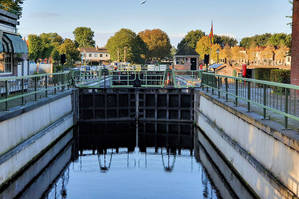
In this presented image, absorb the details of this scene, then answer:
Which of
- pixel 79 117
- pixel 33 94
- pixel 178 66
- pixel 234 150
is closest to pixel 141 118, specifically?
pixel 79 117

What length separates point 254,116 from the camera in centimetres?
1217

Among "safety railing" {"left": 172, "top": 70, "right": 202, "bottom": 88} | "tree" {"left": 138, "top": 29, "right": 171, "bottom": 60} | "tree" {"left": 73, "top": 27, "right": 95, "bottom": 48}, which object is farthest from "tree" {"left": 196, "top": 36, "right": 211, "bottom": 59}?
"safety railing" {"left": 172, "top": 70, "right": 202, "bottom": 88}

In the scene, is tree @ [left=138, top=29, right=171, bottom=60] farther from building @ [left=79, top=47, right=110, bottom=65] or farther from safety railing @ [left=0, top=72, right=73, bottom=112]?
safety railing @ [left=0, top=72, right=73, bottom=112]

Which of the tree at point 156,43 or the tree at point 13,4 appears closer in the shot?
the tree at point 13,4

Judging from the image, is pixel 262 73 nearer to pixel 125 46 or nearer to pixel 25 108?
pixel 25 108

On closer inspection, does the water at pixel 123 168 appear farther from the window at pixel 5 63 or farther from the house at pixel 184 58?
the house at pixel 184 58

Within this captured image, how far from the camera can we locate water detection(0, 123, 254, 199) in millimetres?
12898

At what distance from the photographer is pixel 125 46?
416 feet

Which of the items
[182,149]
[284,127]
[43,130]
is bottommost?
[182,149]

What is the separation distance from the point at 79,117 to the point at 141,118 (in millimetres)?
4127

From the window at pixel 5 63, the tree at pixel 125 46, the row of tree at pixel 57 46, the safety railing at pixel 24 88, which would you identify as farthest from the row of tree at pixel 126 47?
the safety railing at pixel 24 88

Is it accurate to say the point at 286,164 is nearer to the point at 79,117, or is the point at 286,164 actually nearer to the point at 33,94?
the point at 33,94

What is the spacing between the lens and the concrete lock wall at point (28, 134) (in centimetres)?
1243

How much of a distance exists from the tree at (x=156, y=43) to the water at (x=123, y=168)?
129691 millimetres
